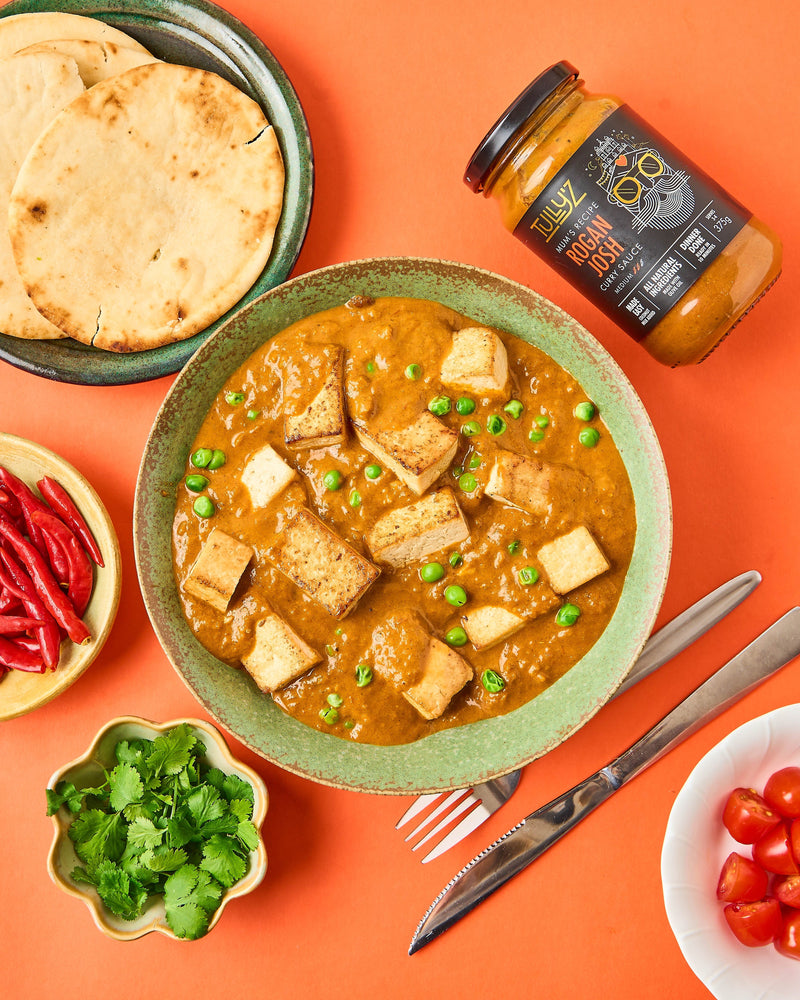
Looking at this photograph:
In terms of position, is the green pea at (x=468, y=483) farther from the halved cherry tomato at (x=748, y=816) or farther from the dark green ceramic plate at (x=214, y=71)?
the halved cherry tomato at (x=748, y=816)

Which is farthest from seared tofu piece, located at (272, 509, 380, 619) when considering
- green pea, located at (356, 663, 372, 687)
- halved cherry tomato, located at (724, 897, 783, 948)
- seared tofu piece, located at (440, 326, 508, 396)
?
halved cherry tomato, located at (724, 897, 783, 948)

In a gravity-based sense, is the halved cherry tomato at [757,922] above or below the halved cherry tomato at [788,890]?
below

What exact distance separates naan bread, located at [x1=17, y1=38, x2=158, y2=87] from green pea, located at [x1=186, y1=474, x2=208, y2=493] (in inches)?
79.9

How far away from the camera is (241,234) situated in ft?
11.6

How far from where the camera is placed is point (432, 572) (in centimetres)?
308

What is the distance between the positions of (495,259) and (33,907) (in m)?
4.20

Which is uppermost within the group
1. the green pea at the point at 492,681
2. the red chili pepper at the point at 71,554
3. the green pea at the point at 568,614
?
the green pea at the point at 568,614

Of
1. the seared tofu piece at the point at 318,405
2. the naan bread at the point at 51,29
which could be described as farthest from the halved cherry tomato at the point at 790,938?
the naan bread at the point at 51,29

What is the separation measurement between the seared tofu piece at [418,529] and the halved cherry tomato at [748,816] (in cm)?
168

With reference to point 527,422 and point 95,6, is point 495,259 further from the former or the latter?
point 95,6

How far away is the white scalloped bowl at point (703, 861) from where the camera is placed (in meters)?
3.19

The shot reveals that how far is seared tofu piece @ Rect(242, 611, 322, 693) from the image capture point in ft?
10.00

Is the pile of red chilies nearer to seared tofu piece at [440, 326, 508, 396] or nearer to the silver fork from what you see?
the silver fork

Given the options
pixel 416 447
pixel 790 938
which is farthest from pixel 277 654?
pixel 790 938
